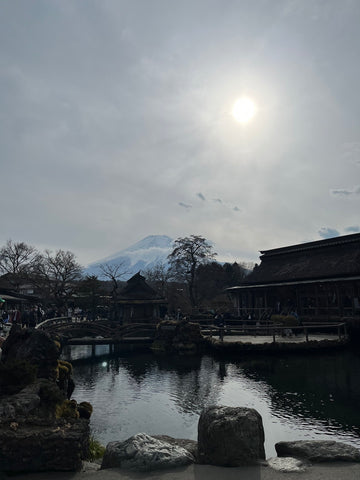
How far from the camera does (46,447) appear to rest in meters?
5.95

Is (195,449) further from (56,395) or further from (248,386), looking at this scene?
(248,386)

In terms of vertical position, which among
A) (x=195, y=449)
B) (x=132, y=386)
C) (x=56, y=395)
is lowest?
(x=132, y=386)

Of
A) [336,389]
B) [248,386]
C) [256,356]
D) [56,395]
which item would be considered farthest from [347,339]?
[56,395]

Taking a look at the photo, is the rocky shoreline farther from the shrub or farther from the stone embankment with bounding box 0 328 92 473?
the shrub

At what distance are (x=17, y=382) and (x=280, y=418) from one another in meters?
9.75

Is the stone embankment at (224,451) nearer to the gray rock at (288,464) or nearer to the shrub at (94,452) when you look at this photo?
the gray rock at (288,464)

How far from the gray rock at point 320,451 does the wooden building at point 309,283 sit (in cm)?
2488

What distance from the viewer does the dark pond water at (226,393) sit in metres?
11.9

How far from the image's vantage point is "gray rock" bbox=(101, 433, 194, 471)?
598cm

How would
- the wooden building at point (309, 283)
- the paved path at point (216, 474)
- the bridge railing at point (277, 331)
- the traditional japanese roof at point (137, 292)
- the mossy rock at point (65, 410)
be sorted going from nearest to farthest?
the paved path at point (216, 474) → the mossy rock at point (65, 410) → the bridge railing at point (277, 331) → the wooden building at point (309, 283) → the traditional japanese roof at point (137, 292)

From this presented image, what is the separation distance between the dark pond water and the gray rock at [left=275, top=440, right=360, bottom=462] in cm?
377

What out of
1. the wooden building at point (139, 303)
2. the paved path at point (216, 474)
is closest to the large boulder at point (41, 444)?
the paved path at point (216, 474)

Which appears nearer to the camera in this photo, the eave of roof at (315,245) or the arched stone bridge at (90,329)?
the arched stone bridge at (90,329)

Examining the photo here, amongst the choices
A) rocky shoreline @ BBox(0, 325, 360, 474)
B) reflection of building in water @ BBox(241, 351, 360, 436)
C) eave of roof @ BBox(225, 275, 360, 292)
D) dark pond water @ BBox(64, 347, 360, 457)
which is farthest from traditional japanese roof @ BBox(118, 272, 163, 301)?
rocky shoreline @ BBox(0, 325, 360, 474)
